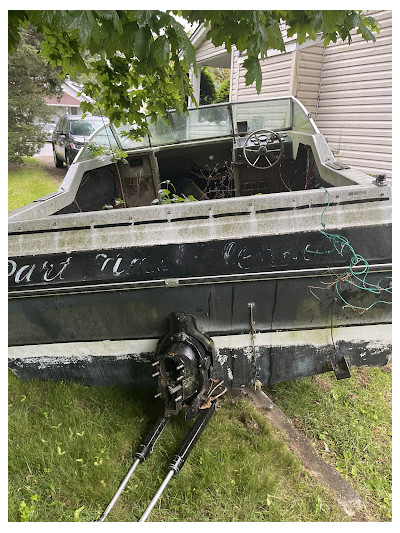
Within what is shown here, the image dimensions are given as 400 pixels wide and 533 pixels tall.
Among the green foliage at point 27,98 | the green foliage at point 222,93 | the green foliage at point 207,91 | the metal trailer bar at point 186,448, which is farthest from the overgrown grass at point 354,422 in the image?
the green foliage at point 207,91

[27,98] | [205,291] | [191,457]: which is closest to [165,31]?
[205,291]

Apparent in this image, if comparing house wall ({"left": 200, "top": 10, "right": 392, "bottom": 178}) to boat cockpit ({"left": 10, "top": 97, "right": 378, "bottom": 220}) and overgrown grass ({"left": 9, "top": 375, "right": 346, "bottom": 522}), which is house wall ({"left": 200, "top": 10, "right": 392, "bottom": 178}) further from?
overgrown grass ({"left": 9, "top": 375, "right": 346, "bottom": 522})

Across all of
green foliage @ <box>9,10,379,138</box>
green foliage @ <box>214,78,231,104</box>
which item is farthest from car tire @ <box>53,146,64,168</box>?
green foliage @ <box>214,78,231,104</box>

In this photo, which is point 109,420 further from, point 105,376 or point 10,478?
point 10,478

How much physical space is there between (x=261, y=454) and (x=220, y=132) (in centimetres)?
361

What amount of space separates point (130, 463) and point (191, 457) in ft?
1.20

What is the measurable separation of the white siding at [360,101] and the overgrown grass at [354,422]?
3500 millimetres

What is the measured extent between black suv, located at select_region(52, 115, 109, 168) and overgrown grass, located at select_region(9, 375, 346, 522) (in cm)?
550

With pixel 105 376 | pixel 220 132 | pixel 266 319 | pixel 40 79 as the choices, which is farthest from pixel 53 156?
pixel 266 319

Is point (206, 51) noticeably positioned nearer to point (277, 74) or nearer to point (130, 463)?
point (277, 74)

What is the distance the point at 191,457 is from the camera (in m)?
2.21

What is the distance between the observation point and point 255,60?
153cm

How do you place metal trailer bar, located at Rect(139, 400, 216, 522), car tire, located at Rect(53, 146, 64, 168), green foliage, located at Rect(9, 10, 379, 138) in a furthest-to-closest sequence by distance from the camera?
1. car tire, located at Rect(53, 146, 64, 168)
2. metal trailer bar, located at Rect(139, 400, 216, 522)
3. green foliage, located at Rect(9, 10, 379, 138)

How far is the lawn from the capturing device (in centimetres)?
195
